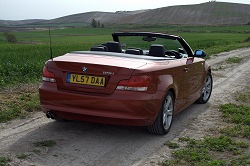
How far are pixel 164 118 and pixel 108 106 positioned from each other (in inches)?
42.0

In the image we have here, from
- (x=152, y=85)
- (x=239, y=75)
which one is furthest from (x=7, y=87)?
(x=239, y=75)

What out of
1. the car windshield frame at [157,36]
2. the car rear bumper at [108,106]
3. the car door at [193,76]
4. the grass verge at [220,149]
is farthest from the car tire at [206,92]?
the car rear bumper at [108,106]

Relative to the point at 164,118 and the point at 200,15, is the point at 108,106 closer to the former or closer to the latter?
the point at 164,118

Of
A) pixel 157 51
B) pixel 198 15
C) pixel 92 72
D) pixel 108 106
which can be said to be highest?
pixel 198 15

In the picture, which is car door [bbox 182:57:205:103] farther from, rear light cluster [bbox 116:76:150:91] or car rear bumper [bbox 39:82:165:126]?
rear light cluster [bbox 116:76:150:91]

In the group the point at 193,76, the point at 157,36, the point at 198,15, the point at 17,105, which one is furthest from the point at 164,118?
the point at 198,15

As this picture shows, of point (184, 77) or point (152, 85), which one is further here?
point (184, 77)

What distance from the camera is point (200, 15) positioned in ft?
352

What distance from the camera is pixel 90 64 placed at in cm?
464

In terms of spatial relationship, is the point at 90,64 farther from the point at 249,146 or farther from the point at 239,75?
the point at 239,75

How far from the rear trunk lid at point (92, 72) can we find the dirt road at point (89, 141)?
701mm

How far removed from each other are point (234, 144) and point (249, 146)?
7.4 inches

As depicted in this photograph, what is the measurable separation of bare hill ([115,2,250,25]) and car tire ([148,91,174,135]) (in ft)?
322

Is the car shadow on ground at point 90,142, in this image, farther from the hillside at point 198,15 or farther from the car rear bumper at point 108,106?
the hillside at point 198,15
